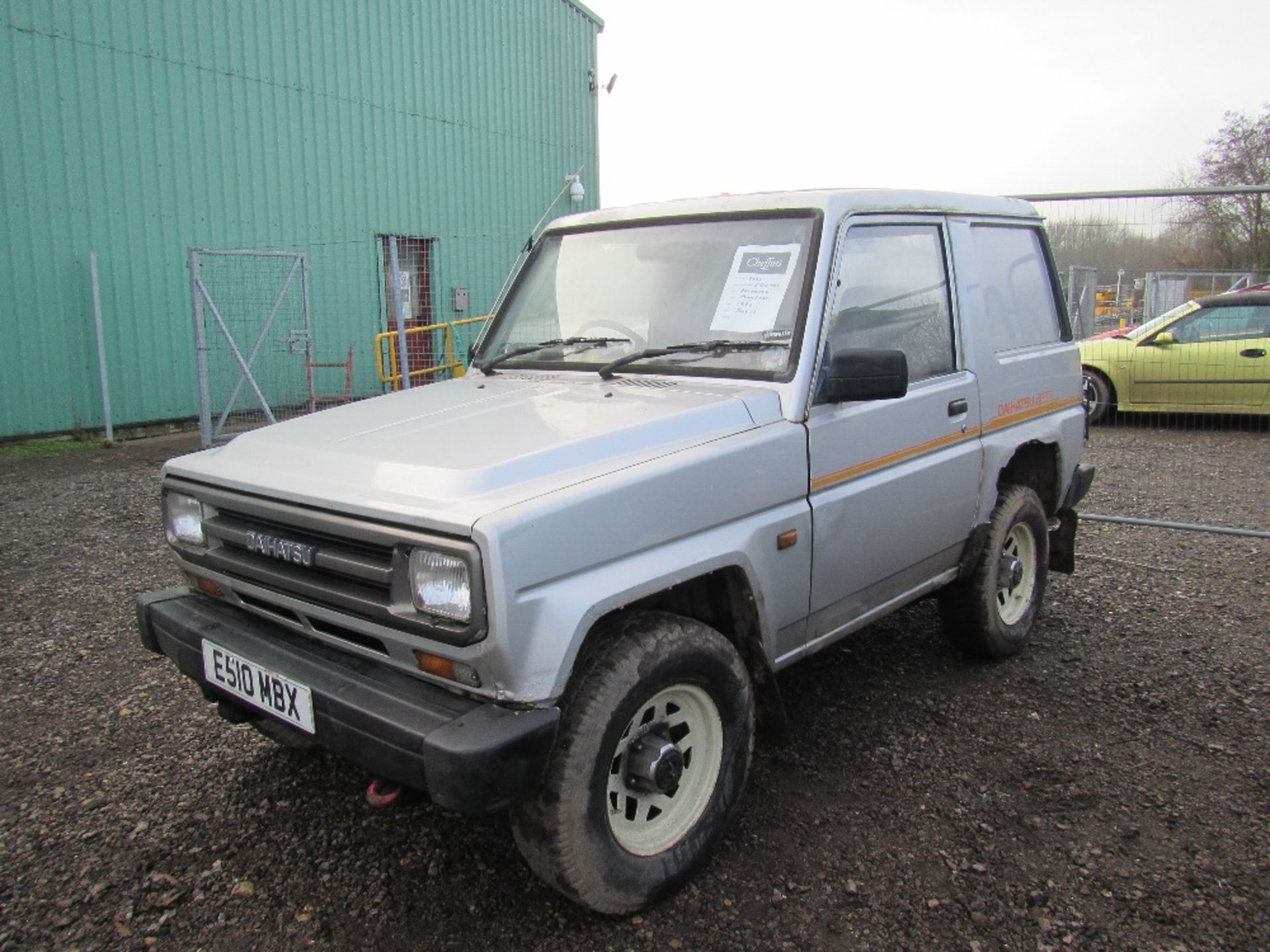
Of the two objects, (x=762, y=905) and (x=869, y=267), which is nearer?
(x=762, y=905)

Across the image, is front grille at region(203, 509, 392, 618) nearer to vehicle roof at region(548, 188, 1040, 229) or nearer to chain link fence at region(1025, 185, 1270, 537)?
vehicle roof at region(548, 188, 1040, 229)

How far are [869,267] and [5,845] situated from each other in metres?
3.33

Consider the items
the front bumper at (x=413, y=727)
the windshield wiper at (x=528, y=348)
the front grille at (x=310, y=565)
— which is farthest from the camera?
the windshield wiper at (x=528, y=348)

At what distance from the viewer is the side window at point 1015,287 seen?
3980 millimetres

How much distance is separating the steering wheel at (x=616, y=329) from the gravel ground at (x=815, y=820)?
1.53 m

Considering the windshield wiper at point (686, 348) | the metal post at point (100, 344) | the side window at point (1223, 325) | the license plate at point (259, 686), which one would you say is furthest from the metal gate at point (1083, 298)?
the metal post at point (100, 344)

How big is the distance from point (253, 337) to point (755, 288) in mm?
9400

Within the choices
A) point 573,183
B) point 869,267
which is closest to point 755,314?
point 869,267

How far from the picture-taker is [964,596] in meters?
3.99

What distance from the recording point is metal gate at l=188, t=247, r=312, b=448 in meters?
10.5

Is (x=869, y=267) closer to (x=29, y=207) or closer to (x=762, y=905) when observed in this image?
(x=762, y=905)

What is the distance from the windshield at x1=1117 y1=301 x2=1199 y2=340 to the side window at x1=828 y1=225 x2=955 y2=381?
27.8 feet

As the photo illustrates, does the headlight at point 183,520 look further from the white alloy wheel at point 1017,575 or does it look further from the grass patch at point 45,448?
the grass patch at point 45,448

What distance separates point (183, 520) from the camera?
294 cm
